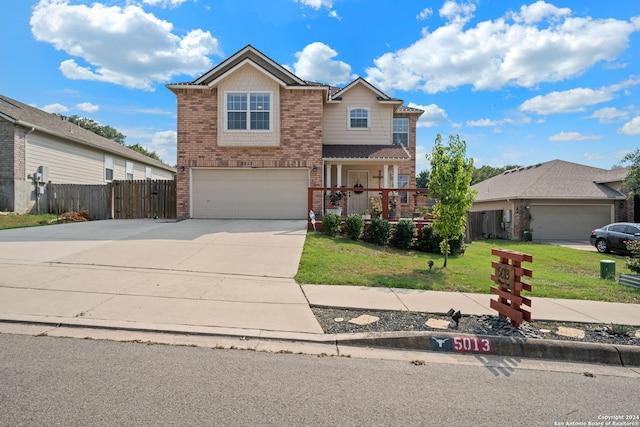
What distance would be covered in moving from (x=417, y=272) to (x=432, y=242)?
3532mm

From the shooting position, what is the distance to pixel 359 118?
19.9 metres

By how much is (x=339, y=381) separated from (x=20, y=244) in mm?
10367

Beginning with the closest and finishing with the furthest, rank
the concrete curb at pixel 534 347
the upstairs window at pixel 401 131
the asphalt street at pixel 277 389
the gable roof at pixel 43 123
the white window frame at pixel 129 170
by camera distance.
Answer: the asphalt street at pixel 277 389 < the concrete curb at pixel 534 347 < the gable roof at pixel 43 123 < the upstairs window at pixel 401 131 < the white window frame at pixel 129 170

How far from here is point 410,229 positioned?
12.3m

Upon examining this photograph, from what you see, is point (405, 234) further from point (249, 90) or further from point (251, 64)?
point (251, 64)

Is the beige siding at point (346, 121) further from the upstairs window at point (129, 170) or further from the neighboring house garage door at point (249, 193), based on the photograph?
Result: the upstairs window at point (129, 170)

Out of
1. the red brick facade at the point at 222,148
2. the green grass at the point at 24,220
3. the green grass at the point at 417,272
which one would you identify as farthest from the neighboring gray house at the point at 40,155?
the green grass at the point at 417,272

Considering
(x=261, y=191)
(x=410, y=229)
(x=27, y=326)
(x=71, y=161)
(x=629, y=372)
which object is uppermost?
(x=71, y=161)

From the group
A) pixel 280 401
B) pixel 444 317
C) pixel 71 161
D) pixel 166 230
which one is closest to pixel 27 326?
pixel 280 401

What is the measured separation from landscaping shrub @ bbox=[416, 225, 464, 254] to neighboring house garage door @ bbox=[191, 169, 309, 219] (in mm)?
6146

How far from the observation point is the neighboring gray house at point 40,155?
696 inches

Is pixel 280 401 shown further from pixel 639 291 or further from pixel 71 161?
pixel 71 161

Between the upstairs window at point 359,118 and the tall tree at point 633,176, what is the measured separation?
566 inches

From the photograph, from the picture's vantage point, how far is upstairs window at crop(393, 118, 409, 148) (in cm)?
2181
